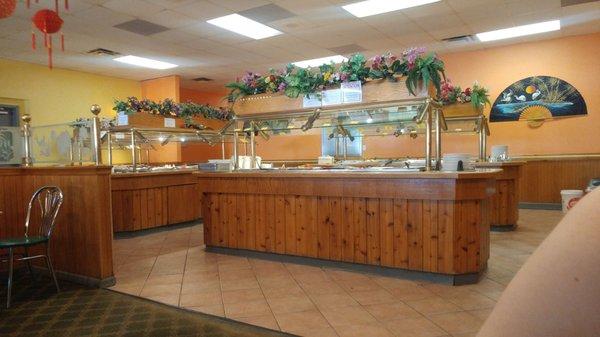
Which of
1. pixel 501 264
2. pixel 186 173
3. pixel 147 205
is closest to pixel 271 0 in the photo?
pixel 186 173

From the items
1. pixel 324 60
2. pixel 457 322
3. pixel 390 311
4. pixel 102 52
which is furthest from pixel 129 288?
pixel 324 60

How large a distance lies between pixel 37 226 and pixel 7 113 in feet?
19.2

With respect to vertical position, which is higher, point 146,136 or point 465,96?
point 465,96

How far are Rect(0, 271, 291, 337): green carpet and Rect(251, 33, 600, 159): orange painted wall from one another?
7.27m

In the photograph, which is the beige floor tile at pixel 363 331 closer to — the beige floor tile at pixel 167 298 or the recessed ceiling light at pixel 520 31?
the beige floor tile at pixel 167 298

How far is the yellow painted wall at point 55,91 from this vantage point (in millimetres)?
8438

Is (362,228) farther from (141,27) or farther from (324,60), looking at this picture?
(324,60)

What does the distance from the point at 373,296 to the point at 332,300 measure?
0.34 meters

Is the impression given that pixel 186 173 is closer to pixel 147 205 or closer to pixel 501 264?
pixel 147 205

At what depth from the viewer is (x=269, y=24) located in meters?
6.82

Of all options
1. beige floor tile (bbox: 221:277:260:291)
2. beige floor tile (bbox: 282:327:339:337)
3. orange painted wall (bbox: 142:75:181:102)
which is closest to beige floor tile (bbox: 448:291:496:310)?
beige floor tile (bbox: 282:327:339:337)

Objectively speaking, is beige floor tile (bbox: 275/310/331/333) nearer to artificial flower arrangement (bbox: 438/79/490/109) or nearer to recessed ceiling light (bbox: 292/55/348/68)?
artificial flower arrangement (bbox: 438/79/490/109)

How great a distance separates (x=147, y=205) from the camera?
624cm

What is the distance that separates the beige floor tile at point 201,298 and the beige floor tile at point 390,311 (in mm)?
1178
